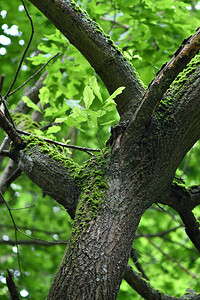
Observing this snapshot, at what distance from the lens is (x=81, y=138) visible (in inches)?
209

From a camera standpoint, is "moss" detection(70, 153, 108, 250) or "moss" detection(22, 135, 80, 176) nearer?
"moss" detection(70, 153, 108, 250)

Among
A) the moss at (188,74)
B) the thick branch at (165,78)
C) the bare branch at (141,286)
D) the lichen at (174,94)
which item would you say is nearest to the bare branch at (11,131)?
the thick branch at (165,78)

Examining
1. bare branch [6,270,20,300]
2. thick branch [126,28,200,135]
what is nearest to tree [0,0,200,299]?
thick branch [126,28,200,135]

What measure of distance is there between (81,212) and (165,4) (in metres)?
2.20

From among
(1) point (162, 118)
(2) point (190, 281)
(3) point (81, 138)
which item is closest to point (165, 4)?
(1) point (162, 118)

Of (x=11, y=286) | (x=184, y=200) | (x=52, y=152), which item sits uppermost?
(x=52, y=152)

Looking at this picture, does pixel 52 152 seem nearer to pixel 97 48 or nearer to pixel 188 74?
pixel 97 48

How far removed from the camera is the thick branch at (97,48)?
171 centimetres

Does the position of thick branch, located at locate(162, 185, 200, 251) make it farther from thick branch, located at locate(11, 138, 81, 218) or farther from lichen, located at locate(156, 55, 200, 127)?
thick branch, located at locate(11, 138, 81, 218)

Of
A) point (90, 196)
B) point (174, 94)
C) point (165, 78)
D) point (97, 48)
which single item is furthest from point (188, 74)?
point (90, 196)

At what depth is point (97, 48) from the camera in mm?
1765

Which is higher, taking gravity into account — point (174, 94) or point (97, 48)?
point (97, 48)

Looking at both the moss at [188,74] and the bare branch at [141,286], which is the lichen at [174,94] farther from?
the bare branch at [141,286]

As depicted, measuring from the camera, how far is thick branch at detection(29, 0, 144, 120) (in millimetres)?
1712
